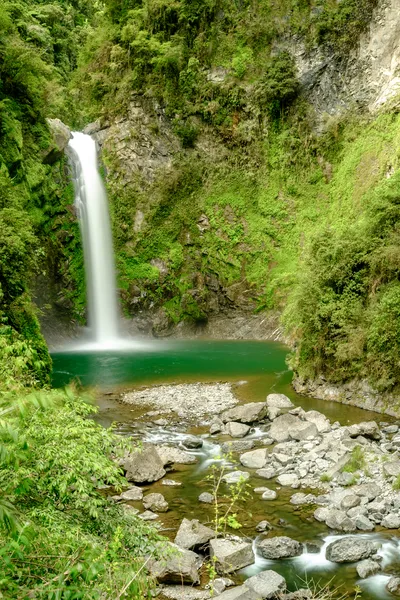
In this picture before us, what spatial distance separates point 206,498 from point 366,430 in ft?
13.2

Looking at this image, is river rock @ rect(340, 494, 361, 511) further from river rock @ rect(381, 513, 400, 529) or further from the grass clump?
the grass clump

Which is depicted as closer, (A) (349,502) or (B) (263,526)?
(B) (263,526)

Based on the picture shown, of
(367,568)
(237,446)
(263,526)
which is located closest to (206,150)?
(237,446)

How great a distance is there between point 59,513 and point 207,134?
85.0ft

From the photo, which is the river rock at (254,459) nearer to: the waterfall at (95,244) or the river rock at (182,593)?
the river rock at (182,593)

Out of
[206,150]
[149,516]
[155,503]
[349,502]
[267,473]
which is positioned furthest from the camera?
[206,150]

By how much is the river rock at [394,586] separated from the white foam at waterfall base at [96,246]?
19377mm

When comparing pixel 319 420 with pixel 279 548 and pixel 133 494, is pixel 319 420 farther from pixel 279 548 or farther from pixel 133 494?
pixel 279 548

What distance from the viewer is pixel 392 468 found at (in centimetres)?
839

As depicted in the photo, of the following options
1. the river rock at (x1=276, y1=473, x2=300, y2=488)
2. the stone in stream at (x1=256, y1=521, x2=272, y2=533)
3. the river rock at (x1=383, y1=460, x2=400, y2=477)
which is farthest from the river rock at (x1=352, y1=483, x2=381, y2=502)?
the stone in stream at (x1=256, y1=521, x2=272, y2=533)

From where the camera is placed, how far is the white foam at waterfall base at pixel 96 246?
982 inches

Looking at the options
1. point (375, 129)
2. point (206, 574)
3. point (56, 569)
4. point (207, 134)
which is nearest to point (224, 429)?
point (206, 574)

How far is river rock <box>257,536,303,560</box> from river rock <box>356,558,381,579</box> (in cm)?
76

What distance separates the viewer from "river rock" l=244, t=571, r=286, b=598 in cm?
538
